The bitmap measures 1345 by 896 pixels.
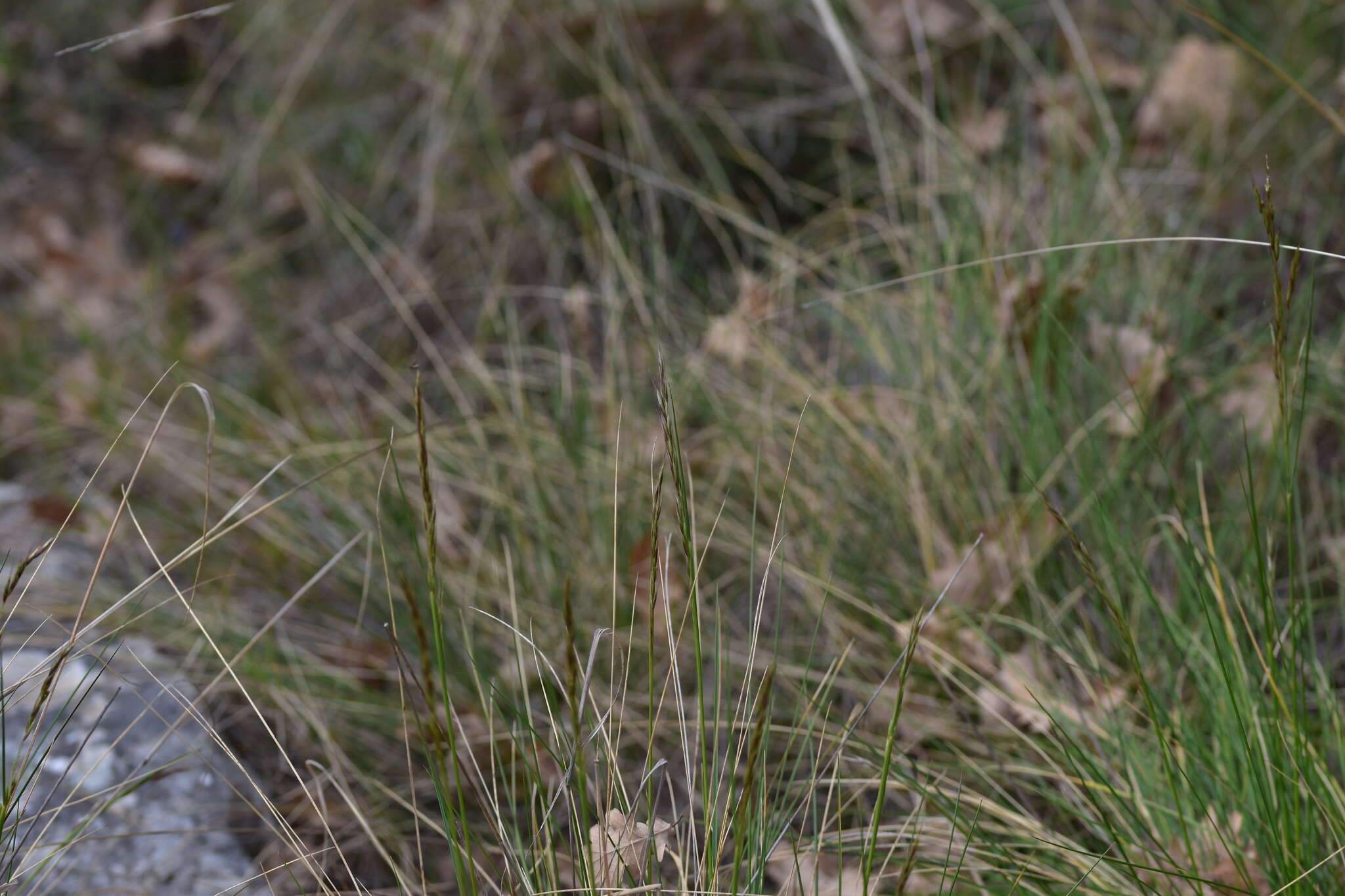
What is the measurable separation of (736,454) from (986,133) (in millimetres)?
974

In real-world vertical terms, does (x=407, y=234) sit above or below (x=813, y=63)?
below

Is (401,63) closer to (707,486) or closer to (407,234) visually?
(407,234)

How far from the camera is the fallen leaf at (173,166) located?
2910mm

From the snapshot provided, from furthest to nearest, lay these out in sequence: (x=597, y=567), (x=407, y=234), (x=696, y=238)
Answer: (x=407, y=234) < (x=696, y=238) < (x=597, y=567)

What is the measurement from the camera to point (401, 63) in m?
2.65

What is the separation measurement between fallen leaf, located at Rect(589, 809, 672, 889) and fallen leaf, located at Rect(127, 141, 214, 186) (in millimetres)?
2514

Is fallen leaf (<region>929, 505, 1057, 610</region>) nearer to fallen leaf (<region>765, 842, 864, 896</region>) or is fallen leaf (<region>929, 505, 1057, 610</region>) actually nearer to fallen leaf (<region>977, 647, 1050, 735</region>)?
fallen leaf (<region>977, 647, 1050, 735</region>)

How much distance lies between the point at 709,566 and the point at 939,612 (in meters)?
0.35

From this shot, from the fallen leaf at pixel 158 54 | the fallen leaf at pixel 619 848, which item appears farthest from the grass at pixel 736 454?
the fallen leaf at pixel 158 54

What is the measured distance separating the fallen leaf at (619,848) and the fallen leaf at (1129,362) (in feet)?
2.80

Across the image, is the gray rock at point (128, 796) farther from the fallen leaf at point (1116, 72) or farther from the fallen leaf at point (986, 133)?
the fallen leaf at point (1116, 72)

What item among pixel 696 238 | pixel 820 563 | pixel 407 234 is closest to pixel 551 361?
pixel 696 238

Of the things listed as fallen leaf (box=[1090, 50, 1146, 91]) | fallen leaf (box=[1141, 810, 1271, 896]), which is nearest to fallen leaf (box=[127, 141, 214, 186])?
fallen leaf (box=[1090, 50, 1146, 91])

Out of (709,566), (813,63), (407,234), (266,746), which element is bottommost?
(266,746)
